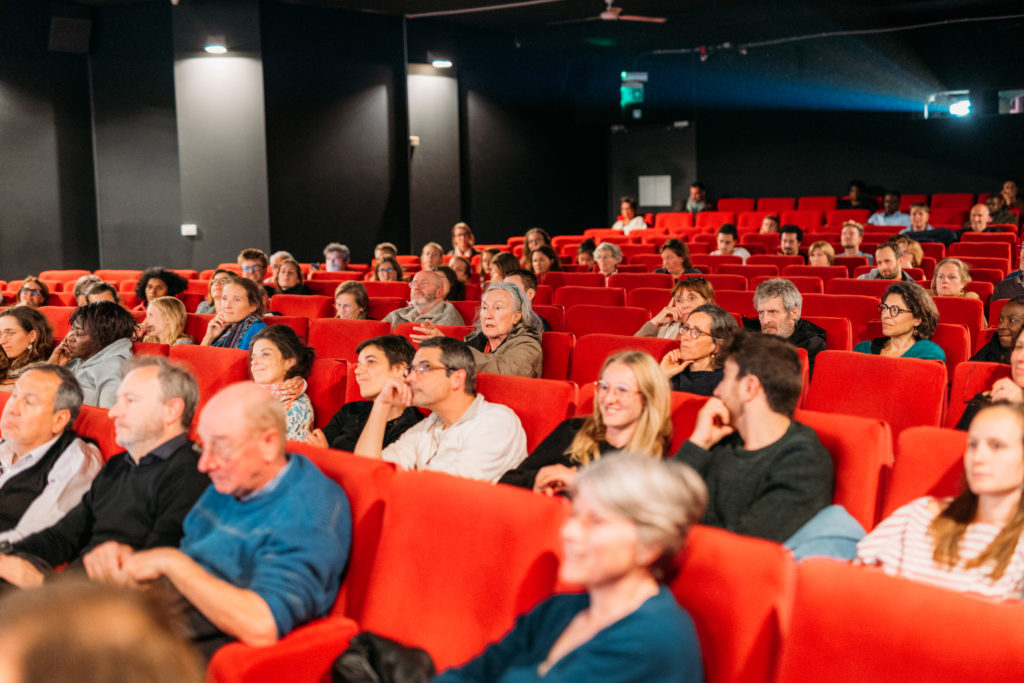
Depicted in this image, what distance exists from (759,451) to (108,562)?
5.18 feet

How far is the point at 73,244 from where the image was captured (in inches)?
473

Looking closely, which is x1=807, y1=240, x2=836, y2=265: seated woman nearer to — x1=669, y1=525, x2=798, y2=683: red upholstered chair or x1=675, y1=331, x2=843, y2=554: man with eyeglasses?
x1=675, y1=331, x2=843, y2=554: man with eyeglasses

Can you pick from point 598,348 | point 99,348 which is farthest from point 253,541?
point 99,348

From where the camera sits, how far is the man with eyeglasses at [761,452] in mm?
2262

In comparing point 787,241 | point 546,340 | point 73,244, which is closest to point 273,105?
point 73,244

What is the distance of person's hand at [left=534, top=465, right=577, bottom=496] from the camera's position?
2.63 m

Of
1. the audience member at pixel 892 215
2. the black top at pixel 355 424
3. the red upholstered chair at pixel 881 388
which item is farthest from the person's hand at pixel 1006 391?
the audience member at pixel 892 215

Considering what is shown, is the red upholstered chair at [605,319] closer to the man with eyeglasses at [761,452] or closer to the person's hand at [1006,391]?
the person's hand at [1006,391]

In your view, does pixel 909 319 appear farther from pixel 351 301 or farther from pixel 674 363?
pixel 351 301

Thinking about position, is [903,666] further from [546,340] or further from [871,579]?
[546,340]

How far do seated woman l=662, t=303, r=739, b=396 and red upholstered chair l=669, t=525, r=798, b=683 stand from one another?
6.27 feet

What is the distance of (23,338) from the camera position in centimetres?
433

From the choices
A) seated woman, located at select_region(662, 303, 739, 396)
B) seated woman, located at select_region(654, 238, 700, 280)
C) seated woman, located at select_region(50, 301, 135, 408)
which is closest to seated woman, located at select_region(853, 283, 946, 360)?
seated woman, located at select_region(662, 303, 739, 396)

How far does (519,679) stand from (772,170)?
53.5 ft
